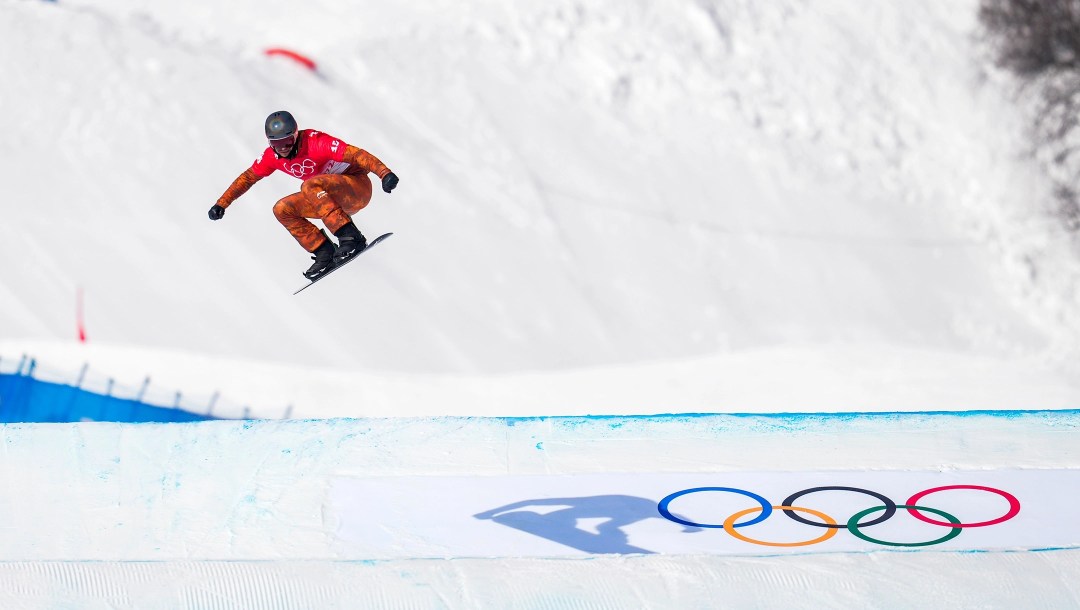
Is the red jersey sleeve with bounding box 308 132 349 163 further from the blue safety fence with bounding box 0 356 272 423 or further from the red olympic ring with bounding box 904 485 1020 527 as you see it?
the blue safety fence with bounding box 0 356 272 423

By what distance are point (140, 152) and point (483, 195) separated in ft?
17.5

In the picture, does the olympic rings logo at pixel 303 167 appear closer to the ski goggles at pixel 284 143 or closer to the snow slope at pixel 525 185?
the ski goggles at pixel 284 143

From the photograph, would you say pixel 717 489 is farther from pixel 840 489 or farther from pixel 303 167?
pixel 303 167

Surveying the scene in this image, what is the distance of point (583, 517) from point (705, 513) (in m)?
0.81

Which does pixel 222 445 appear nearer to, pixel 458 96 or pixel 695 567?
pixel 695 567

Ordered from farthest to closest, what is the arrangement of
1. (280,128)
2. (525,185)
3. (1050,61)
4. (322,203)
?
(1050,61) < (525,185) < (322,203) < (280,128)

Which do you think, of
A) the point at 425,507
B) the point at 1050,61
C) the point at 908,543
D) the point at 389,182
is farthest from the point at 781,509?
the point at 1050,61

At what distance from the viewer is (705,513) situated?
25.0 feet

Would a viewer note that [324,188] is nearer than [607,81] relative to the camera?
Yes

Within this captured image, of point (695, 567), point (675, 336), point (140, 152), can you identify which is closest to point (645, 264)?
point (675, 336)

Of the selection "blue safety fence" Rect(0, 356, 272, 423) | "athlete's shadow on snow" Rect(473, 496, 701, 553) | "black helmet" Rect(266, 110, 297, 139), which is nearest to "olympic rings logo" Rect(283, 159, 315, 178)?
"black helmet" Rect(266, 110, 297, 139)

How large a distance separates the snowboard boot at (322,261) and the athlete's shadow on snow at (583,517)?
1950mm

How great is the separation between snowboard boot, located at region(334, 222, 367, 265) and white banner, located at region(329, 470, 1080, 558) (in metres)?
1.80

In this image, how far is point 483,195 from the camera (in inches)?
714
